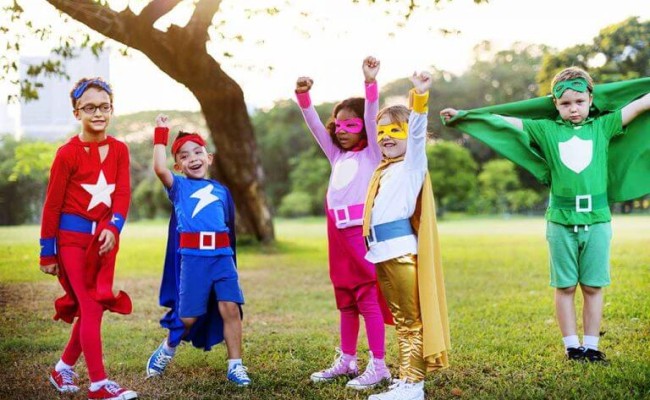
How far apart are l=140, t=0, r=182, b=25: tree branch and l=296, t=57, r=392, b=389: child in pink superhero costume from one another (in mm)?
5641

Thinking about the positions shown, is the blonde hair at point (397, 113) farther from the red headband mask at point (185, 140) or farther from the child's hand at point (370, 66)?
the red headband mask at point (185, 140)

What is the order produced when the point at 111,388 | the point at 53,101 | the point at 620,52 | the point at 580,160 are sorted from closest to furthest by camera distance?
1. the point at 111,388
2. the point at 580,160
3. the point at 53,101
4. the point at 620,52

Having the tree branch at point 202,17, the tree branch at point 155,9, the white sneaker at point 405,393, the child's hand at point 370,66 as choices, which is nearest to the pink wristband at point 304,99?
the child's hand at point 370,66

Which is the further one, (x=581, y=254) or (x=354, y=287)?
(x=581, y=254)

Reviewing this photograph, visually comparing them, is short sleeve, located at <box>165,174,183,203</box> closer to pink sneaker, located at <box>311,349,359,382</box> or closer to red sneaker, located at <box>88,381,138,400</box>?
red sneaker, located at <box>88,381,138,400</box>

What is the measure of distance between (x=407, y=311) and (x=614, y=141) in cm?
188

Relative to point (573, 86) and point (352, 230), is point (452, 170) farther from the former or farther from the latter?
point (352, 230)

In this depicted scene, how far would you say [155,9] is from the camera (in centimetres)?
932

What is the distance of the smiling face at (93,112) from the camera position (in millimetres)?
3938

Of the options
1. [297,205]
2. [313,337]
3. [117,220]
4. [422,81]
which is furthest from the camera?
[297,205]

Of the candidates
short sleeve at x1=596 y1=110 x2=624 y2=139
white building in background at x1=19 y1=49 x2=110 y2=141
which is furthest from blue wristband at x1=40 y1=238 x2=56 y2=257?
white building in background at x1=19 y1=49 x2=110 y2=141

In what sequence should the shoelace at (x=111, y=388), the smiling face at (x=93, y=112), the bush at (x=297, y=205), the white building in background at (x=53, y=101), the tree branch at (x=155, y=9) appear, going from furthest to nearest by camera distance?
the bush at (x=297, y=205)
the tree branch at (x=155, y=9)
the white building in background at (x=53, y=101)
the smiling face at (x=93, y=112)
the shoelace at (x=111, y=388)

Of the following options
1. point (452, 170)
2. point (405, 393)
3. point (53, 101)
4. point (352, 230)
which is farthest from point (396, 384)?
point (452, 170)

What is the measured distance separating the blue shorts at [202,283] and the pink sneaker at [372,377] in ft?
2.64
